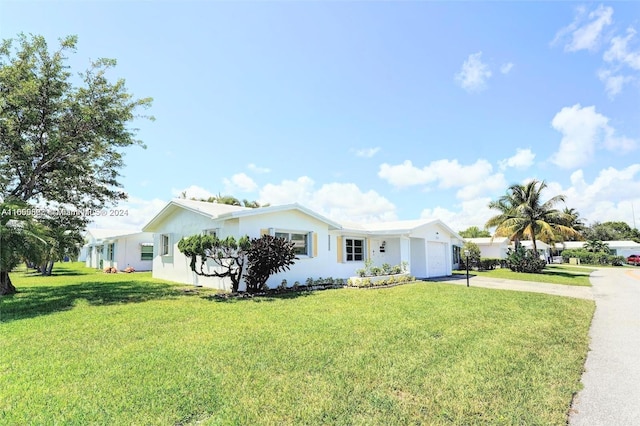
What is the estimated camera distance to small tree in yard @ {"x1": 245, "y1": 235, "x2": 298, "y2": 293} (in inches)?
483

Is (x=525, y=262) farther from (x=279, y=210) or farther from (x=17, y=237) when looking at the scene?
(x=17, y=237)

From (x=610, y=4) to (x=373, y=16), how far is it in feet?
24.8

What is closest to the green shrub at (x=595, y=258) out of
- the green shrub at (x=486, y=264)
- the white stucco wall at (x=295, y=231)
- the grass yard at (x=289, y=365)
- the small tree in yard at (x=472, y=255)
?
the green shrub at (x=486, y=264)

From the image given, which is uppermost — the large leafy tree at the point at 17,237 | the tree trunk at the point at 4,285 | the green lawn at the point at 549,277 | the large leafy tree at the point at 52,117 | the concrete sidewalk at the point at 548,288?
the large leafy tree at the point at 52,117

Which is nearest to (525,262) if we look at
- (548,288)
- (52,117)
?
(548,288)

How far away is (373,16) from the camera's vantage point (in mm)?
11570

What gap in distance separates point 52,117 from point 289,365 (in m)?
14.7

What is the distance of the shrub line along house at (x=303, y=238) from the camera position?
46.1 feet

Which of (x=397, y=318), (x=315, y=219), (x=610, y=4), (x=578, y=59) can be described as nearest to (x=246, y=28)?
(x=315, y=219)

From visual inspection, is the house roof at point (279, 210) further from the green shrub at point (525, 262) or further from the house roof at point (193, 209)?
the green shrub at point (525, 262)

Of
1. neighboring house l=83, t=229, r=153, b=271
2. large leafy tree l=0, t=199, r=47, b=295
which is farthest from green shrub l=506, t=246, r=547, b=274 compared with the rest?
neighboring house l=83, t=229, r=153, b=271

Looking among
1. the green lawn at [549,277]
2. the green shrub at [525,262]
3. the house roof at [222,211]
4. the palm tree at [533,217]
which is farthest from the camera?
the palm tree at [533,217]

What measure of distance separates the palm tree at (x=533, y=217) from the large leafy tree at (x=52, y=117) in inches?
1132

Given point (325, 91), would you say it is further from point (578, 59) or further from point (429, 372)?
point (429, 372)
